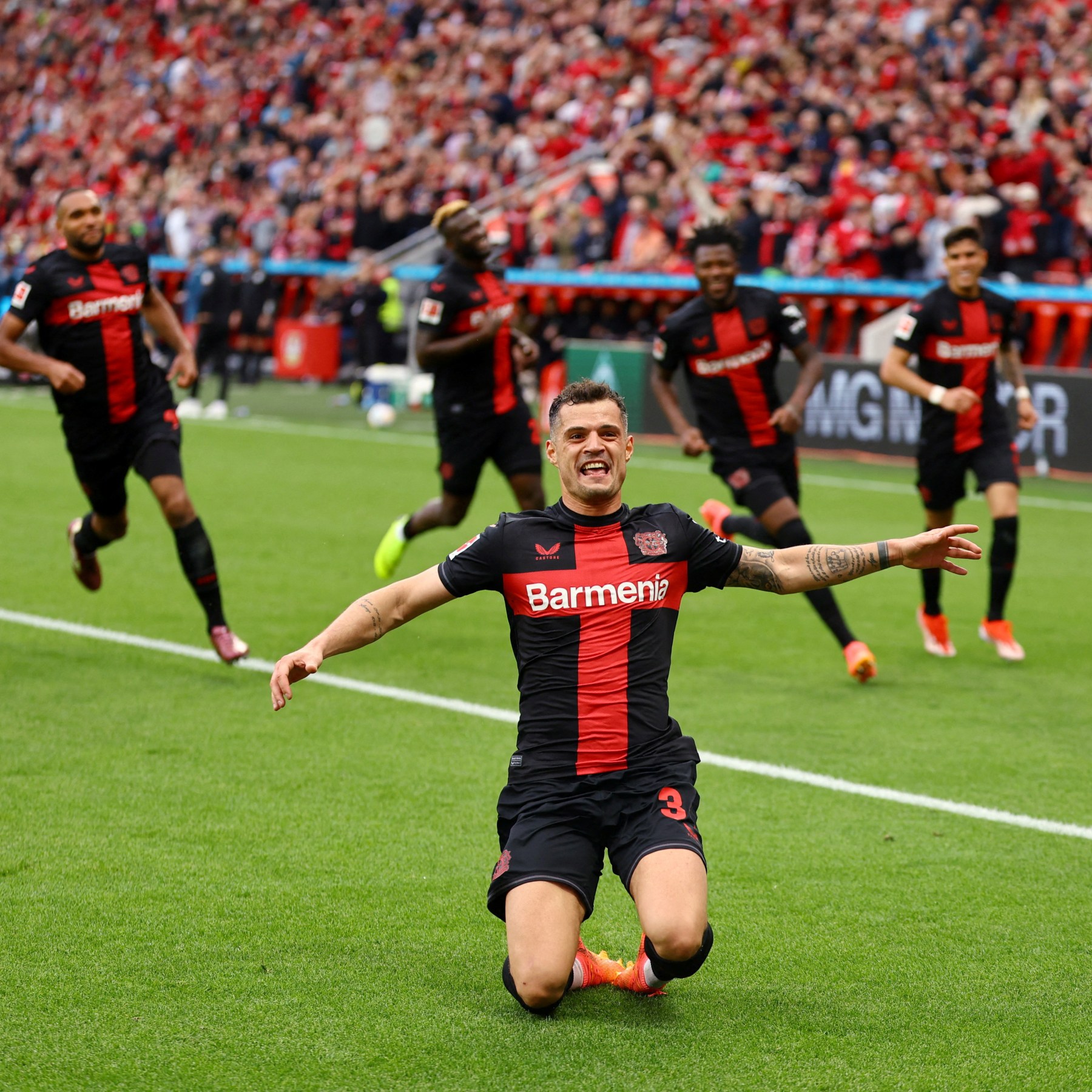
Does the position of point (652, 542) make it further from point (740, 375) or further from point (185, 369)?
point (185, 369)

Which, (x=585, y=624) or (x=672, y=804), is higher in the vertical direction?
(x=585, y=624)

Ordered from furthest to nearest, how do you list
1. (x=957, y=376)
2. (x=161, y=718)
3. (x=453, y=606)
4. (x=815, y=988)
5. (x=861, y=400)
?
(x=861, y=400) < (x=453, y=606) < (x=957, y=376) < (x=161, y=718) < (x=815, y=988)

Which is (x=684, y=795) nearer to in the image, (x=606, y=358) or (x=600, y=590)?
(x=600, y=590)

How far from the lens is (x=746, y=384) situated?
28.2 ft

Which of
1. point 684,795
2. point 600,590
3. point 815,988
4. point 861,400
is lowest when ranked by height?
point 861,400

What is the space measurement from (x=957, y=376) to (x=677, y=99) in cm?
1692

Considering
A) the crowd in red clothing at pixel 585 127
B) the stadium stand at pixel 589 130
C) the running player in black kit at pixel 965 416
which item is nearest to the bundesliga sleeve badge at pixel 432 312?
the running player in black kit at pixel 965 416

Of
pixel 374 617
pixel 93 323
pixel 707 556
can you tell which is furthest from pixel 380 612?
pixel 93 323

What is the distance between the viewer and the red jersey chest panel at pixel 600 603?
4.37 m

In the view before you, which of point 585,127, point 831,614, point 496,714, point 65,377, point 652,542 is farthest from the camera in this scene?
point 585,127

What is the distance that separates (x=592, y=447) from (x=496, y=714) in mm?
3168

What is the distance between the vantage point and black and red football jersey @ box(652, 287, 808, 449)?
336 inches

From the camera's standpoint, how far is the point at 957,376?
28.3ft

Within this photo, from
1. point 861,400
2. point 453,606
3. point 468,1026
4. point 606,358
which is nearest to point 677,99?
point 606,358
